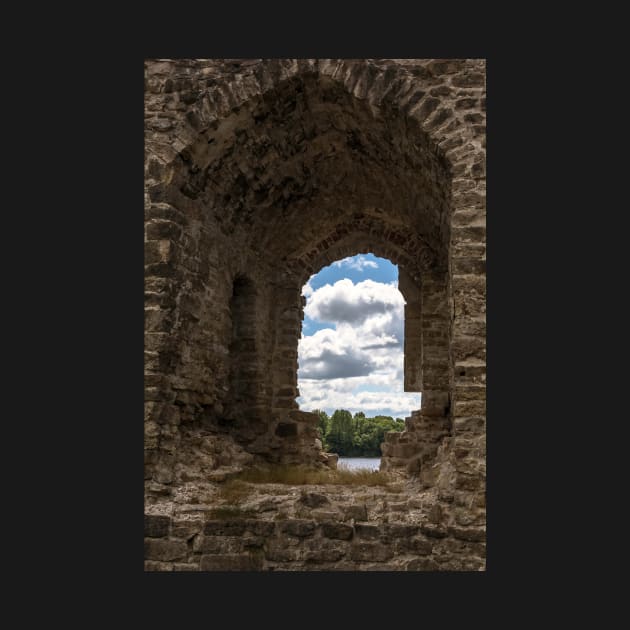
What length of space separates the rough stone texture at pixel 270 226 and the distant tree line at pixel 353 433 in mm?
5571

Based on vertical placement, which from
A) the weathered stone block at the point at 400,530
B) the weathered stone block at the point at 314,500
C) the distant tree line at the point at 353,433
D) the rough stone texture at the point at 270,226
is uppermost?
the rough stone texture at the point at 270,226

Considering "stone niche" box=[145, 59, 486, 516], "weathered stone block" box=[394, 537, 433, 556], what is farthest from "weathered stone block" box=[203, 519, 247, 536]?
"weathered stone block" box=[394, 537, 433, 556]

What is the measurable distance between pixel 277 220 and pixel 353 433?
764 centimetres

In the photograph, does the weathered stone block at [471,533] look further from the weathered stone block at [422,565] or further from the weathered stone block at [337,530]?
the weathered stone block at [337,530]

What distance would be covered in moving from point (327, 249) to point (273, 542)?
4.62 metres

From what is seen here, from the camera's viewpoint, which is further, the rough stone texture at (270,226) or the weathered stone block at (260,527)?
the weathered stone block at (260,527)

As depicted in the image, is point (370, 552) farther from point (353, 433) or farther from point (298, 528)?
point (353, 433)

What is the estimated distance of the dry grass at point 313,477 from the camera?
6.61 m

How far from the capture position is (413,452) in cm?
831

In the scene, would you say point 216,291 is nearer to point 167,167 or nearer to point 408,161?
point 167,167

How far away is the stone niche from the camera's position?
5.55 metres

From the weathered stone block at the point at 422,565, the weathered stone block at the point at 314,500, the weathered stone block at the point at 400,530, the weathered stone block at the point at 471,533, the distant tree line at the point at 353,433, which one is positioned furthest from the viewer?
the distant tree line at the point at 353,433

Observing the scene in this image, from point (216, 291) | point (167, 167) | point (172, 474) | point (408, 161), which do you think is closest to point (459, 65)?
point (408, 161)

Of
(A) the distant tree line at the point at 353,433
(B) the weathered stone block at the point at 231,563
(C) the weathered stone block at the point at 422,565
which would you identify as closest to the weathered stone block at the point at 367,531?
(C) the weathered stone block at the point at 422,565
